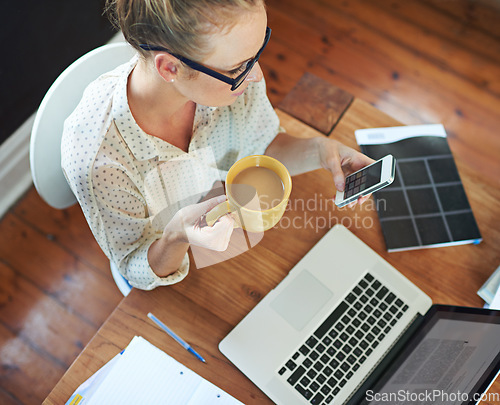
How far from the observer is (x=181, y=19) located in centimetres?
73

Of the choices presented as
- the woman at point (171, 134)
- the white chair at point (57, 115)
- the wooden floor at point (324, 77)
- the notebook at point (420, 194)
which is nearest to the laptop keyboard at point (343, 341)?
the notebook at point (420, 194)

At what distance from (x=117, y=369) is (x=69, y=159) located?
1.33ft

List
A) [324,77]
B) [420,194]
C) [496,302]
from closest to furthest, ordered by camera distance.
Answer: [496,302] < [420,194] < [324,77]

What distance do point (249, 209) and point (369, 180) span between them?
23cm

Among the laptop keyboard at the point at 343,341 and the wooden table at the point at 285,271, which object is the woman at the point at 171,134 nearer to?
the wooden table at the point at 285,271

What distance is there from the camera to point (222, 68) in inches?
31.9

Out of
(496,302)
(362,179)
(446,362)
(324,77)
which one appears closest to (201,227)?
→ (362,179)

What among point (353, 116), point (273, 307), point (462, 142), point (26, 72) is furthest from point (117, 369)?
point (462, 142)

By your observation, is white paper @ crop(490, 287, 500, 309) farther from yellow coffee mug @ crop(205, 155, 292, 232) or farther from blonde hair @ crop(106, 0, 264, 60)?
blonde hair @ crop(106, 0, 264, 60)

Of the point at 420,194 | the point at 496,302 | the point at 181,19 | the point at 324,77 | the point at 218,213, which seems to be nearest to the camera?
the point at 181,19

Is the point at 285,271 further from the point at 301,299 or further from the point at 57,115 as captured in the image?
the point at 57,115

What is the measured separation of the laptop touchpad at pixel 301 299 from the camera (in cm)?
94

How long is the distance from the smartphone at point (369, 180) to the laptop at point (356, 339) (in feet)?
0.45

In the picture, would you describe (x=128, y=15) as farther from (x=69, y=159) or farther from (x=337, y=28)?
(x=337, y=28)
